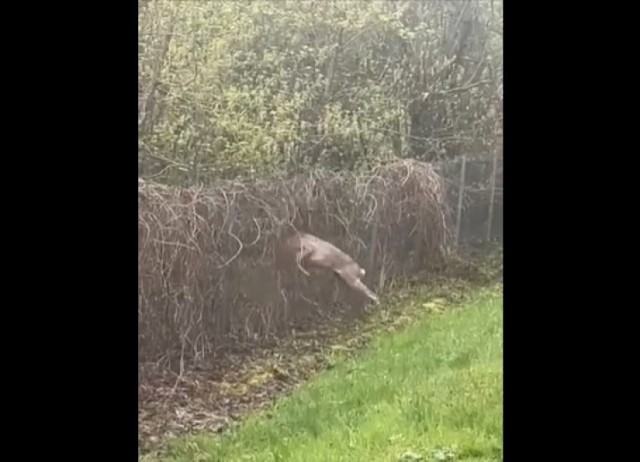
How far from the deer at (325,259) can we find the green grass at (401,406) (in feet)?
0.46

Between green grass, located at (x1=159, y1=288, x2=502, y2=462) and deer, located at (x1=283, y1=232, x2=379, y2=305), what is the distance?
0.14m

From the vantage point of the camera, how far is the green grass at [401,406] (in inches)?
69.2

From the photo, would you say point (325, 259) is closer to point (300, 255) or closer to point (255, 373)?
point (300, 255)

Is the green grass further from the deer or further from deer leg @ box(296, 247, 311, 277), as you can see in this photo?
deer leg @ box(296, 247, 311, 277)

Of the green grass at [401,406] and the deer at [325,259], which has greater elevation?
the deer at [325,259]

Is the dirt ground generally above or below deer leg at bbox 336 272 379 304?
below

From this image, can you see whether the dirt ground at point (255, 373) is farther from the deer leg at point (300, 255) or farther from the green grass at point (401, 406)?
the deer leg at point (300, 255)

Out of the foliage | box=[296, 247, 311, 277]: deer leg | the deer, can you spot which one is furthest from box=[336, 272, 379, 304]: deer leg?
the foliage

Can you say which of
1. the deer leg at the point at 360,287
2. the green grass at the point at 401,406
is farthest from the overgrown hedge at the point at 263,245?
the green grass at the point at 401,406

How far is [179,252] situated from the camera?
1.87 meters

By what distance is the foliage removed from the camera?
1.92 m

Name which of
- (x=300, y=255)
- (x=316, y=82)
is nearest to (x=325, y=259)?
(x=300, y=255)
